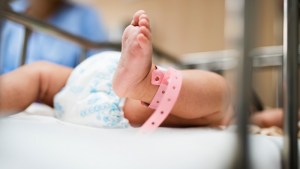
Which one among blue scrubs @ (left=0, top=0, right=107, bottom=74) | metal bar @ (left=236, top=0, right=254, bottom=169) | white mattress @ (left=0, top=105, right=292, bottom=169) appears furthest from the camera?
blue scrubs @ (left=0, top=0, right=107, bottom=74)

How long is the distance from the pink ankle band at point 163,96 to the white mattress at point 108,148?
2 centimetres

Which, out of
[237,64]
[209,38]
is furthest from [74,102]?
[209,38]

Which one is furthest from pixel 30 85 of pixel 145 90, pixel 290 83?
pixel 290 83

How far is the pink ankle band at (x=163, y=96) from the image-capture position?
1.36ft

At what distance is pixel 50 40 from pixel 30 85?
0.61 feet

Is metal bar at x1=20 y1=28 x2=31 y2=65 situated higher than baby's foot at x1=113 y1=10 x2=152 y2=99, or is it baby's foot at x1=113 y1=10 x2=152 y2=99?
metal bar at x1=20 y1=28 x2=31 y2=65

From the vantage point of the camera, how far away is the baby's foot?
38cm

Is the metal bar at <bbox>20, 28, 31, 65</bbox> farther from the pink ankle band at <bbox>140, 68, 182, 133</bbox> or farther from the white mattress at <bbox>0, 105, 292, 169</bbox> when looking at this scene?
the pink ankle band at <bbox>140, 68, 182, 133</bbox>

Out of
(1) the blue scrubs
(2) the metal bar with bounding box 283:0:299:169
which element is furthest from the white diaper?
(2) the metal bar with bounding box 283:0:299:169

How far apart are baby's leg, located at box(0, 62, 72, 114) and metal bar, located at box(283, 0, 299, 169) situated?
35 cm

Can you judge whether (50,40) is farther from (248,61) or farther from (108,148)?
(248,61)

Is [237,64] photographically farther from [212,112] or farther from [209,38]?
[209,38]

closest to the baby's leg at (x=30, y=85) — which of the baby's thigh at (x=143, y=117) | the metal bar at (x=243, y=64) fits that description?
the baby's thigh at (x=143, y=117)

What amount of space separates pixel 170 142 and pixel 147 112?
2.7 inches
